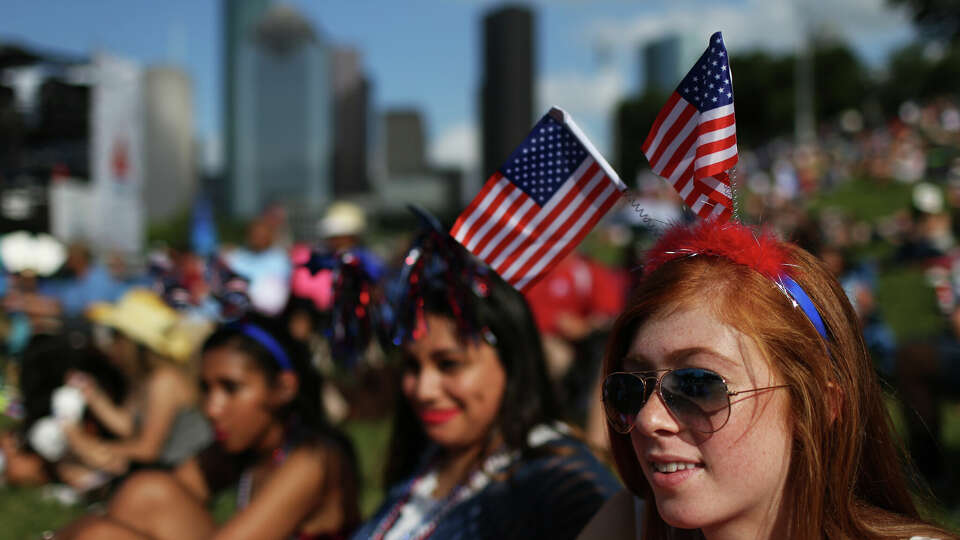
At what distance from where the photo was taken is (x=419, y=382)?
2465mm

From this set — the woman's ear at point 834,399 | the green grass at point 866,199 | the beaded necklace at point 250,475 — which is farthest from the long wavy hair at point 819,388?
the green grass at point 866,199

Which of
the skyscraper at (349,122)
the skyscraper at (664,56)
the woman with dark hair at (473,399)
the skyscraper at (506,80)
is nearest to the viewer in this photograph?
the woman with dark hair at (473,399)

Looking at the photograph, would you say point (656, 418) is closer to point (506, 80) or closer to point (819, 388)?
point (819, 388)

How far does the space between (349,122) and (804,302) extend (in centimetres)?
14859

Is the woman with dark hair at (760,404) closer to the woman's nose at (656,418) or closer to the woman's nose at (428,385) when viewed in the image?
the woman's nose at (656,418)

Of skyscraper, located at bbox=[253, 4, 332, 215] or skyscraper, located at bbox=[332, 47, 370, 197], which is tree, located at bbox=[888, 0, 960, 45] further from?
skyscraper, located at bbox=[253, 4, 332, 215]

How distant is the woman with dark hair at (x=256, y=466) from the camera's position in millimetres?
2775

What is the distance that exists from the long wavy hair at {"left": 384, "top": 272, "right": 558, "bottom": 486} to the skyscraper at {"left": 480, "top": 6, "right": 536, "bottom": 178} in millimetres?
28147

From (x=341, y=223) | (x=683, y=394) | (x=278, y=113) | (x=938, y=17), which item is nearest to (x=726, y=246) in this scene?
(x=683, y=394)

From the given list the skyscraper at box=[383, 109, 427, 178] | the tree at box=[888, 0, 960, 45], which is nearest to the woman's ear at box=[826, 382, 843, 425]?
the tree at box=[888, 0, 960, 45]

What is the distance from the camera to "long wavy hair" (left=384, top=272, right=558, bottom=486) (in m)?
2.47

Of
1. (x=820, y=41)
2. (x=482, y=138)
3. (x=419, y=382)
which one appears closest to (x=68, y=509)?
(x=419, y=382)

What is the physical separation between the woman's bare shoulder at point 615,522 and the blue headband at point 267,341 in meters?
1.72

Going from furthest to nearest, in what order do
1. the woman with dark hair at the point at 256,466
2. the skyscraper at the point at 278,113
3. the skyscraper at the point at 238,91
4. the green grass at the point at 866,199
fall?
the skyscraper at the point at 238,91, the skyscraper at the point at 278,113, the green grass at the point at 866,199, the woman with dark hair at the point at 256,466
